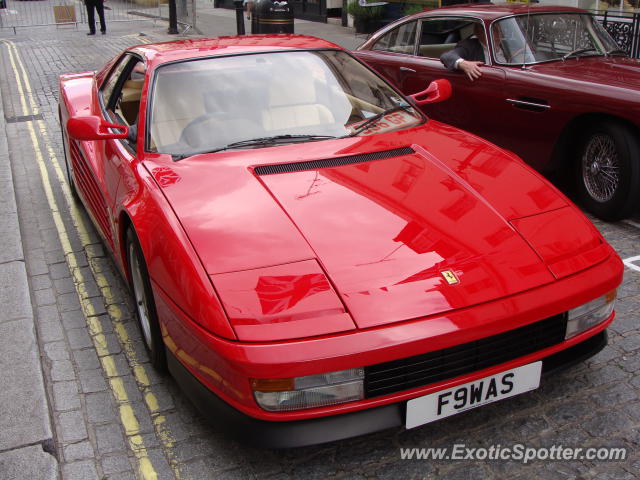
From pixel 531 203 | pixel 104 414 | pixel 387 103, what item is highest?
pixel 387 103

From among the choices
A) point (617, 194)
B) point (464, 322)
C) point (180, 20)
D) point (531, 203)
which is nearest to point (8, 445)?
point (464, 322)

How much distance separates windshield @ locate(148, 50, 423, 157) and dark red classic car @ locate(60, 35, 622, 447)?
11 millimetres

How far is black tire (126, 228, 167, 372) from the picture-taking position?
322 centimetres

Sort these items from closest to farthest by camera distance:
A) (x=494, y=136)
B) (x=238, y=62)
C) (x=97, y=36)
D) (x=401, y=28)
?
(x=238, y=62)
(x=494, y=136)
(x=401, y=28)
(x=97, y=36)

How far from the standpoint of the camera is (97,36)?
20.0 m

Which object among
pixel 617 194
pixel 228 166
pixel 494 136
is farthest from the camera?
pixel 494 136

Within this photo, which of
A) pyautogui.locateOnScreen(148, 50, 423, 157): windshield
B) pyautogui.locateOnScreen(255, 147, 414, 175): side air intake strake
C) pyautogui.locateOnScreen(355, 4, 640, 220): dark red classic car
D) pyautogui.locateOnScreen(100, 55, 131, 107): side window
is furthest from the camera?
pyautogui.locateOnScreen(355, 4, 640, 220): dark red classic car

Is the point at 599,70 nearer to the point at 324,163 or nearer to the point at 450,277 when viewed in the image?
the point at 324,163

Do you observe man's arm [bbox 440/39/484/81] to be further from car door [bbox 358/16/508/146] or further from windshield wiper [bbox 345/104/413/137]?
windshield wiper [bbox 345/104/413/137]

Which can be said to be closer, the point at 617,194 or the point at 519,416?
the point at 519,416

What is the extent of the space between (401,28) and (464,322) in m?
5.15

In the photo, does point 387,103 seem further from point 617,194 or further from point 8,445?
point 8,445

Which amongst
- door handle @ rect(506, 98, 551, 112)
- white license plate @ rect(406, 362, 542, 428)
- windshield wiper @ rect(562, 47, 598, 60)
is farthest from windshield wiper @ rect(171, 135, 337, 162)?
windshield wiper @ rect(562, 47, 598, 60)

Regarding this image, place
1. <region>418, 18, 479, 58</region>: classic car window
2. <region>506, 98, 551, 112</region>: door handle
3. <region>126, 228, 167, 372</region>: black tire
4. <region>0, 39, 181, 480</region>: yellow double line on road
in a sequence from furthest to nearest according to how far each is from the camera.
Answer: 1. <region>418, 18, 479, 58</region>: classic car window
2. <region>506, 98, 551, 112</region>: door handle
3. <region>126, 228, 167, 372</region>: black tire
4. <region>0, 39, 181, 480</region>: yellow double line on road
